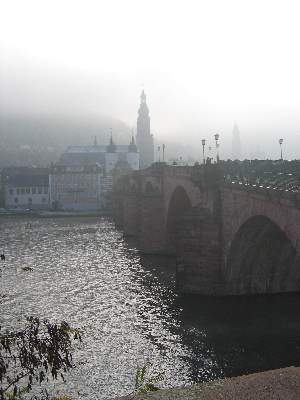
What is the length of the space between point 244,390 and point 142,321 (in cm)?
2059

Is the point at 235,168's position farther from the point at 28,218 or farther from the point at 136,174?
the point at 28,218

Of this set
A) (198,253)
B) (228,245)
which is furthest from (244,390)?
(198,253)

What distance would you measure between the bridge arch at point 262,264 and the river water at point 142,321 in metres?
0.91

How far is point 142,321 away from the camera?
26.7m

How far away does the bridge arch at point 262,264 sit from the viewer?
29953mm

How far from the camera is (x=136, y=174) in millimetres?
74688

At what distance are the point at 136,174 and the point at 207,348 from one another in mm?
53599

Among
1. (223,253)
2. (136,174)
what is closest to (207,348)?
(223,253)

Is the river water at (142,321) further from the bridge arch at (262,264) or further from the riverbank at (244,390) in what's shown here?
the riverbank at (244,390)

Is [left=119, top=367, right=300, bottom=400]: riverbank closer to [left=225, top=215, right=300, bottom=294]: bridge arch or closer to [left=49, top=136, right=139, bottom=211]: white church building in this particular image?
[left=225, top=215, right=300, bottom=294]: bridge arch

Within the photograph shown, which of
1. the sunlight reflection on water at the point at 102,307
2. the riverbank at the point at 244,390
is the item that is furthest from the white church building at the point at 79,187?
the riverbank at the point at 244,390

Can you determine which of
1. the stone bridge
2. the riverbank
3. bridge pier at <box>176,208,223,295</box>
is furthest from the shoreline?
the riverbank

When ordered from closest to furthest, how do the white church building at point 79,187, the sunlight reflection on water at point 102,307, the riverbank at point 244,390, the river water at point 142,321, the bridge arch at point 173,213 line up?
the riverbank at point 244,390 < the sunlight reflection on water at point 102,307 < the river water at point 142,321 < the bridge arch at point 173,213 < the white church building at point 79,187

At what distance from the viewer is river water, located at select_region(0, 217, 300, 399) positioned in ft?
65.9
